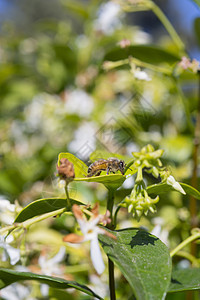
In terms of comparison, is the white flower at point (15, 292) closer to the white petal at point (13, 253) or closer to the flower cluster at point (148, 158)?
the white petal at point (13, 253)

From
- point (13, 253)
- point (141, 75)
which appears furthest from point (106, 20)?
point (13, 253)

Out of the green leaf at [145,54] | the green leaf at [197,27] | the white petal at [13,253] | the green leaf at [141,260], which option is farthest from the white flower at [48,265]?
the green leaf at [197,27]

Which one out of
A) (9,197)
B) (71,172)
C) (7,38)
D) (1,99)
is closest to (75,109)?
(9,197)

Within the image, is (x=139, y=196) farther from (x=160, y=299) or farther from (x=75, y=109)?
(x=75, y=109)

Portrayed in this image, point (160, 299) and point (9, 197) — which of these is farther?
point (9, 197)

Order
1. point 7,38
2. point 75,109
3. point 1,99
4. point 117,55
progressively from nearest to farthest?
point 117,55, point 75,109, point 1,99, point 7,38

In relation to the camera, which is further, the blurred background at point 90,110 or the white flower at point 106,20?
the white flower at point 106,20

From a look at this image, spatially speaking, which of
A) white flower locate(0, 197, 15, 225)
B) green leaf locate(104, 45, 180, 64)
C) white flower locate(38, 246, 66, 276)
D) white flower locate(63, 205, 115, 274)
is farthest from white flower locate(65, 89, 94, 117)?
white flower locate(63, 205, 115, 274)
